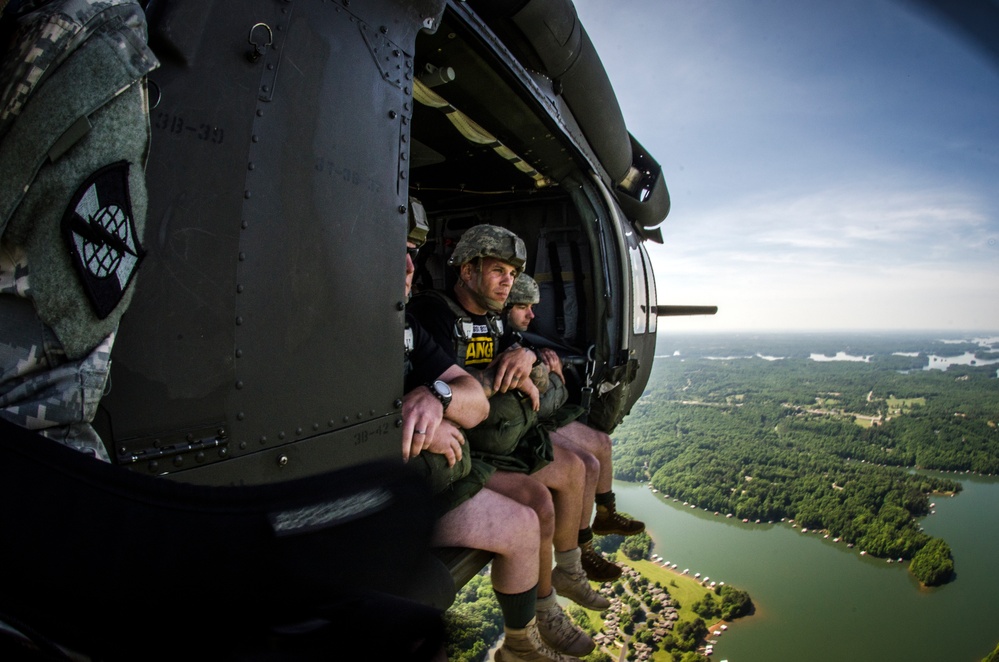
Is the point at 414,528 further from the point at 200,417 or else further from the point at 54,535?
the point at 200,417

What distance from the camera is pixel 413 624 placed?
527 millimetres

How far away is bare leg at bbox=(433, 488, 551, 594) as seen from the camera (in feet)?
6.41

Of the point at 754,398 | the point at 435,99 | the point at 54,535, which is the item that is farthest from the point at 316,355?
the point at 754,398

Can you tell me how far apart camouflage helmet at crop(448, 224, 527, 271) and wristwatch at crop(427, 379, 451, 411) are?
101 centimetres

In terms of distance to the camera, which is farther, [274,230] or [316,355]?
[316,355]

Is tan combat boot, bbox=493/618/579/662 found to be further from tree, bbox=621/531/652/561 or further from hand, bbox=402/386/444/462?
tree, bbox=621/531/652/561

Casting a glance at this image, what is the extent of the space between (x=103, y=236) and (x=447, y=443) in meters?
1.19

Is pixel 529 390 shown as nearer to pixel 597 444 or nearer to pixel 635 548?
pixel 597 444

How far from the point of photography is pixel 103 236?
2.28ft

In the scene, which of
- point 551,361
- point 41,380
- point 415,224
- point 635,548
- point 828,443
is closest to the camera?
point 41,380

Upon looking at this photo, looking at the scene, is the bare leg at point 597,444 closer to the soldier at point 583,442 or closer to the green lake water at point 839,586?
the soldier at point 583,442

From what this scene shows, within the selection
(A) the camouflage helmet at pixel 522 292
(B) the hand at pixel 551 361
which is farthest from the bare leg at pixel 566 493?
(A) the camouflage helmet at pixel 522 292

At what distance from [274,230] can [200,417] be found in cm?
39

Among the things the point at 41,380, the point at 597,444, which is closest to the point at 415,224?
the point at 41,380
